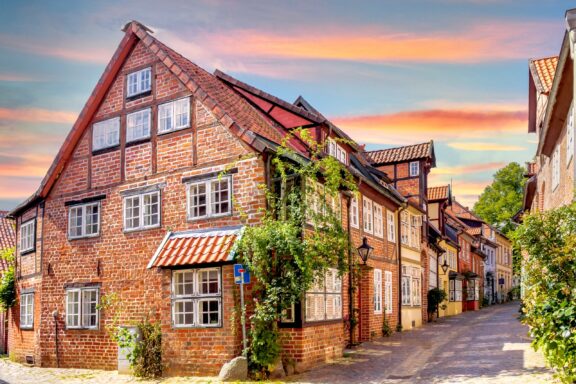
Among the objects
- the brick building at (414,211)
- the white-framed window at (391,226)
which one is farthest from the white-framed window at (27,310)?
the brick building at (414,211)

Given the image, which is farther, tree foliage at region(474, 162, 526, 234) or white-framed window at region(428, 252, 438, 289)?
tree foliage at region(474, 162, 526, 234)

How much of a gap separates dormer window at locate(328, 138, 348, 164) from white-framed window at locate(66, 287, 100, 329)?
808 centimetres

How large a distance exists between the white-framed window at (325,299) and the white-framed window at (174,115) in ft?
17.6

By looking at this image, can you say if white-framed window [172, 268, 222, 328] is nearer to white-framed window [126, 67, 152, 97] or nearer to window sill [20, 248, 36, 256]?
white-framed window [126, 67, 152, 97]

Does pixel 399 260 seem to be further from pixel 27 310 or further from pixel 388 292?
pixel 27 310

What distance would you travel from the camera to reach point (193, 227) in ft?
54.4

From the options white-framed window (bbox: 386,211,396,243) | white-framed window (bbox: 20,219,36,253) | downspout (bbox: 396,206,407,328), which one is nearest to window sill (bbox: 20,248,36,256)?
white-framed window (bbox: 20,219,36,253)

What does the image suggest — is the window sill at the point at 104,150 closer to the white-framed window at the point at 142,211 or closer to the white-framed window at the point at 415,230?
the white-framed window at the point at 142,211

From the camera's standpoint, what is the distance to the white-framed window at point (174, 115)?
17250 millimetres

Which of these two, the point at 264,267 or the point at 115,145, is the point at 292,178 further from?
the point at 115,145

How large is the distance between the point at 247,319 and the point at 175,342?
1.93 metres

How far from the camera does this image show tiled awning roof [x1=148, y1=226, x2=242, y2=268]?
15039 millimetres

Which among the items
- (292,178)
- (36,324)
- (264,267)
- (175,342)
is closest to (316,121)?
(292,178)

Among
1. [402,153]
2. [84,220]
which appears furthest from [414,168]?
[84,220]
